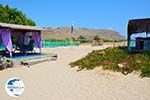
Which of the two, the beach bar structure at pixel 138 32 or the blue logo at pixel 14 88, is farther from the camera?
the beach bar structure at pixel 138 32

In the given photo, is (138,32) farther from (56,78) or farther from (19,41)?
(19,41)

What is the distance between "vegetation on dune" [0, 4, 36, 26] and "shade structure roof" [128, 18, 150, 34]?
26.9 m

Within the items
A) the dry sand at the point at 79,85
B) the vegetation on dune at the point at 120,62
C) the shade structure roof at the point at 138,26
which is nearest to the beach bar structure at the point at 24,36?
the vegetation on dune at the point at 120,62

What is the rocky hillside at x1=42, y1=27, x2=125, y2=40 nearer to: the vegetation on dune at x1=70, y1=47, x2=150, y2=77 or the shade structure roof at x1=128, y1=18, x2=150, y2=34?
the shade structure roof at x1=128, y1=18, x2=150, y2=34

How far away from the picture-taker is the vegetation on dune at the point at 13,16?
43000 mm

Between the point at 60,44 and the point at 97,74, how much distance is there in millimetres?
31007

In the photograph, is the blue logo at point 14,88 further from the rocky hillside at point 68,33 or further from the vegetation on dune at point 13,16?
the rocky hillside at point 68,33

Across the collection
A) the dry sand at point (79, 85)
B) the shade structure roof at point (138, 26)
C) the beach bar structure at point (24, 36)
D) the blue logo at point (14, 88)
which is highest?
the shade structure roof at point (138, 26)

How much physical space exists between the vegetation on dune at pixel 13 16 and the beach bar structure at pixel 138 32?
26.8m

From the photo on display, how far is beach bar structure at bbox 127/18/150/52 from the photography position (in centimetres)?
1769

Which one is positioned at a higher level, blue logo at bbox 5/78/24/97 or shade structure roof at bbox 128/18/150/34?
shade structure roof at bbox 128/18/150/34

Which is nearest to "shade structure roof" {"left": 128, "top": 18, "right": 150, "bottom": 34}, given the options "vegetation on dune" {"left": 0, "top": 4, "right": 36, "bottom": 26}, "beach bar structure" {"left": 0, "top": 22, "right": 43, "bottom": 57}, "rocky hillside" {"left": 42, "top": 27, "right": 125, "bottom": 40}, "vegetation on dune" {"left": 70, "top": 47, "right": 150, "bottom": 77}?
"vegetation on dune" {"left": 70, "top": 47, "right": 150, "bottom": 77}

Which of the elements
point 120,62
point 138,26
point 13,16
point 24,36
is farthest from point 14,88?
point 13,16

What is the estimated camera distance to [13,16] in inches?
1738
